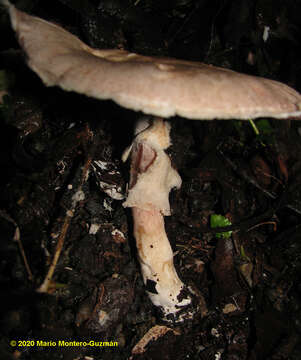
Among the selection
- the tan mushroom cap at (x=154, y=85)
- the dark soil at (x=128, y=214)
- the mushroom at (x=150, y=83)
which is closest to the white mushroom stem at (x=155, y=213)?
the mushroom at (x=150, y=83)

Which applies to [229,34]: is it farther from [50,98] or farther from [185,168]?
[50,98]

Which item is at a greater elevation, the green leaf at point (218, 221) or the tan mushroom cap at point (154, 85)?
the tan mushroom cap at point (154, 85)

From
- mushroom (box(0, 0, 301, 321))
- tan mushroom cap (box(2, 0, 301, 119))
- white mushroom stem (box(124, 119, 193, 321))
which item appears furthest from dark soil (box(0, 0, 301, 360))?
tan mushroom cap (box(2, 0, 301, 119))

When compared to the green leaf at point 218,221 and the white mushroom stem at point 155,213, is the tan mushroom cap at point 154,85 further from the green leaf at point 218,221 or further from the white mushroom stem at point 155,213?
the green leaf at point 218,221

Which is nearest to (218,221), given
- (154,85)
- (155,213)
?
(155,213)

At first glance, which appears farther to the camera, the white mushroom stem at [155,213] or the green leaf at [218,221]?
the green leaf at [218,221]

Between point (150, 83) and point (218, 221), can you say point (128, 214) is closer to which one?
point (218, 221)
